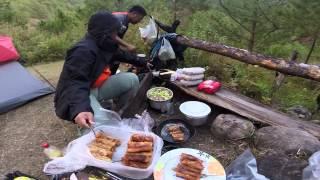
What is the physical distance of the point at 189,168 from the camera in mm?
2844

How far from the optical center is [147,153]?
2.99 m

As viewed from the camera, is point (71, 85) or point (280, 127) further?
point (280, 127)

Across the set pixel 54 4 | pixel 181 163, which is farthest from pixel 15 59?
pixel 54 4

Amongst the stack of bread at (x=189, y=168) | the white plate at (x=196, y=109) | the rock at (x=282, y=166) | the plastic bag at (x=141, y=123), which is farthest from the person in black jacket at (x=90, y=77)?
the rock at (x=282, y=166)

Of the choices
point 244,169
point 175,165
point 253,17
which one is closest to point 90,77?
point 175,165

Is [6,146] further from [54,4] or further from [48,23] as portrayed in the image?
[54,4]

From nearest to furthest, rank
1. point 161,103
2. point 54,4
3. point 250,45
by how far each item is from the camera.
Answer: point 161,103
point 250,45
point 54,4

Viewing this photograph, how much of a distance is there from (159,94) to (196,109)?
54 cm

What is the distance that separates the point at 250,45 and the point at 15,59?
6166 mm

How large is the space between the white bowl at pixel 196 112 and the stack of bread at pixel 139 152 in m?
0.82

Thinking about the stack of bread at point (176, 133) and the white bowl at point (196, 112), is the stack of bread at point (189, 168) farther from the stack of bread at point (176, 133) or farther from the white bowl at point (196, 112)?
the white bowl at point (196, 112)

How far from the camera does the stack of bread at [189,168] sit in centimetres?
279

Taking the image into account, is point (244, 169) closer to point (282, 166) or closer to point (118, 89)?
point (282, 166)

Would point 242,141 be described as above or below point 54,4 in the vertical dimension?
above
